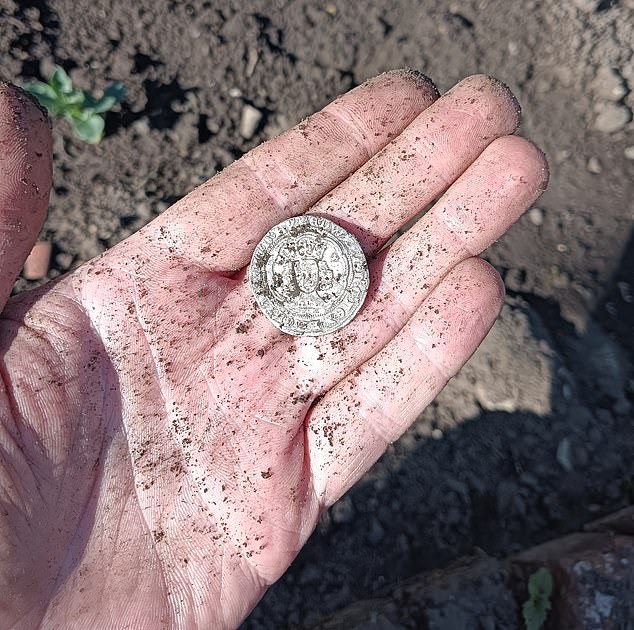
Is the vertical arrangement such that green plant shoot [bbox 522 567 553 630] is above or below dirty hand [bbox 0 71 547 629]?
below

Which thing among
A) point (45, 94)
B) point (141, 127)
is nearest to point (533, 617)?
point (141, 127)

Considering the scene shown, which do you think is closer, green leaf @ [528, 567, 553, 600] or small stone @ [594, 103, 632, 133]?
green leaf @ [528, 567, 553, 600]

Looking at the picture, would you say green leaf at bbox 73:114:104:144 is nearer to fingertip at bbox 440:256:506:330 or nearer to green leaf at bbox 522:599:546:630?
fingertip at bbox 440:256:506:330

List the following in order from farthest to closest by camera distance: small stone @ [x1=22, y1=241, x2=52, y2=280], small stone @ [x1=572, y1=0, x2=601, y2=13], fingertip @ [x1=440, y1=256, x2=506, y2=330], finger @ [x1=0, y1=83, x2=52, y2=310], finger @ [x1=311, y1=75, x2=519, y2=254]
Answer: small stone @ [x1=572, y1=0, x2=601, y2=13] → small stone @ [x1=22, y1=241, x2=52, y2=280] → finger @ [x1=311, y1=75, x2=519, y2=254] → fingertip @ [x1=440, y1=256, x2=506, y2=330] → finger @ [x1=0, y1=83, x2=52, y2=310]

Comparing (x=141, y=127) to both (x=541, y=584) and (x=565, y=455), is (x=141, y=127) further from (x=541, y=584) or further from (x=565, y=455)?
(x=541, y=584)

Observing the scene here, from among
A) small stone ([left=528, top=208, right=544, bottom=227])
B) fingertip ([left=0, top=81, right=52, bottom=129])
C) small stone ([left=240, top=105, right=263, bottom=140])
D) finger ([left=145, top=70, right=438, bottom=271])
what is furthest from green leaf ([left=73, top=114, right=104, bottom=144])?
small stone ([left=528, top=208, right=544, bottom=227])

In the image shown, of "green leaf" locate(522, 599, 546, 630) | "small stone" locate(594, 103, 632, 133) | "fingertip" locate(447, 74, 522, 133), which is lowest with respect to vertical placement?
"green leaf" locate(522, 599, 546, 630)

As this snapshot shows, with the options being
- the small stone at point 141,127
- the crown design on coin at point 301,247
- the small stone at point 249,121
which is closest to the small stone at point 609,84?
the small stone at point 249,121
